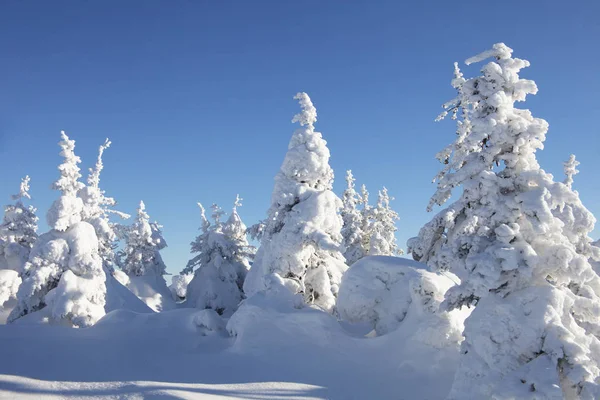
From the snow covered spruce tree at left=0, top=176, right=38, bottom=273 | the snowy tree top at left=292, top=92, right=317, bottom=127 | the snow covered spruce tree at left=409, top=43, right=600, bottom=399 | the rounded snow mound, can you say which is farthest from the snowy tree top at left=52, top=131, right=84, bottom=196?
the snow covered spruce tree at left=409, top=43, right=600, bottom=399

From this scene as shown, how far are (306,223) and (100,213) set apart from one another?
27.0 m

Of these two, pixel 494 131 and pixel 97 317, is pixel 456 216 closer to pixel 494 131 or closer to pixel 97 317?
pixel 494 131

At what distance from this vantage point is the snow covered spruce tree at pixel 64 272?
773 inches

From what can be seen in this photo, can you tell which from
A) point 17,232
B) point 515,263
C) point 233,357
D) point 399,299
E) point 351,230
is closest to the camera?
point 515,263

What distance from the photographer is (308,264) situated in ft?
68.5

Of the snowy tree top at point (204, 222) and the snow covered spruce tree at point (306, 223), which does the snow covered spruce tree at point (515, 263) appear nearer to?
the snow covered spruce tree at point (306, 223)

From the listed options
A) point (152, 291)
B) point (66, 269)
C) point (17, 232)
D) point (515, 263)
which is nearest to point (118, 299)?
point (66, 269)

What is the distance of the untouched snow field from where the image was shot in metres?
11.0

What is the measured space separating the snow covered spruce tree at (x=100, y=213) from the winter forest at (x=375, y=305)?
8575 millimetres

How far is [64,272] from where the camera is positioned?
20.6m

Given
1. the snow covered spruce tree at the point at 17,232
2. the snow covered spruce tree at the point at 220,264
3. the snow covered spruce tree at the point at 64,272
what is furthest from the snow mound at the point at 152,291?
the snow covered spruce tree at the point at 64,272

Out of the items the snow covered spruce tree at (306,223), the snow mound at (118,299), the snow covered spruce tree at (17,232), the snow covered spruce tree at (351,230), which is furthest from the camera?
the snow covered spruce tree at (351,230)

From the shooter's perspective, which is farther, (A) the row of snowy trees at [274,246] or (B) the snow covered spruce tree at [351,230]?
(B) the snow covered spruce tree at [351,230]

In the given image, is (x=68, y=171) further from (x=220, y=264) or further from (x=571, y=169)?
(x=571, y=169)
